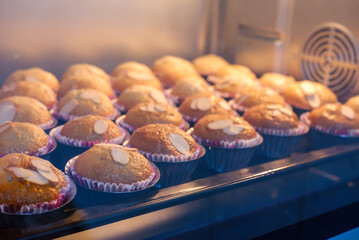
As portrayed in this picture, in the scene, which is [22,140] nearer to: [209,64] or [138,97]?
[138,97]

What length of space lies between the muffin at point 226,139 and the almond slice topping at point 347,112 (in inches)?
23.2

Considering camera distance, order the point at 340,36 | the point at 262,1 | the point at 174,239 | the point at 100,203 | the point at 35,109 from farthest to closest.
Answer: the point at 262,1 → the point at 340,36 → the point at 35,109 → the point at 100,203 → the point at 174,239

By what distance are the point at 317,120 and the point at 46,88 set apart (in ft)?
5.84

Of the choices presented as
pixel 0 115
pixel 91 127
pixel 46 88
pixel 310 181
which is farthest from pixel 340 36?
pixel 0 115

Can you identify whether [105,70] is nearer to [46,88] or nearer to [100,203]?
[46,88]

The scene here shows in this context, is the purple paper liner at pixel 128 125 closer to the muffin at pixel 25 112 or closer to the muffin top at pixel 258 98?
the muffin at pixel 25 112

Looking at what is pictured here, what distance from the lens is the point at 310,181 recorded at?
2092 millimetres

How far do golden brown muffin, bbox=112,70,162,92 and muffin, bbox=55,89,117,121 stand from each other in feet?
1.46

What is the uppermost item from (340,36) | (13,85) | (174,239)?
(340,36)

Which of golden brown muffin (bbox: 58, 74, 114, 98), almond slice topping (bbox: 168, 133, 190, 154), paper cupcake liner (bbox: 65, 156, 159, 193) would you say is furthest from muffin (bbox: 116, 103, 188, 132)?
paper cupcake liner (bbox: 65, 156, 159, 193)

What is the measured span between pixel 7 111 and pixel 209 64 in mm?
1856

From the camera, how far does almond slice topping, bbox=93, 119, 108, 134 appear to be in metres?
2.41

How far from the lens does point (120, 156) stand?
1981 mm

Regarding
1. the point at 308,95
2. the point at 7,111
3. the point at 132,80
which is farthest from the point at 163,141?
the point at 308,95
